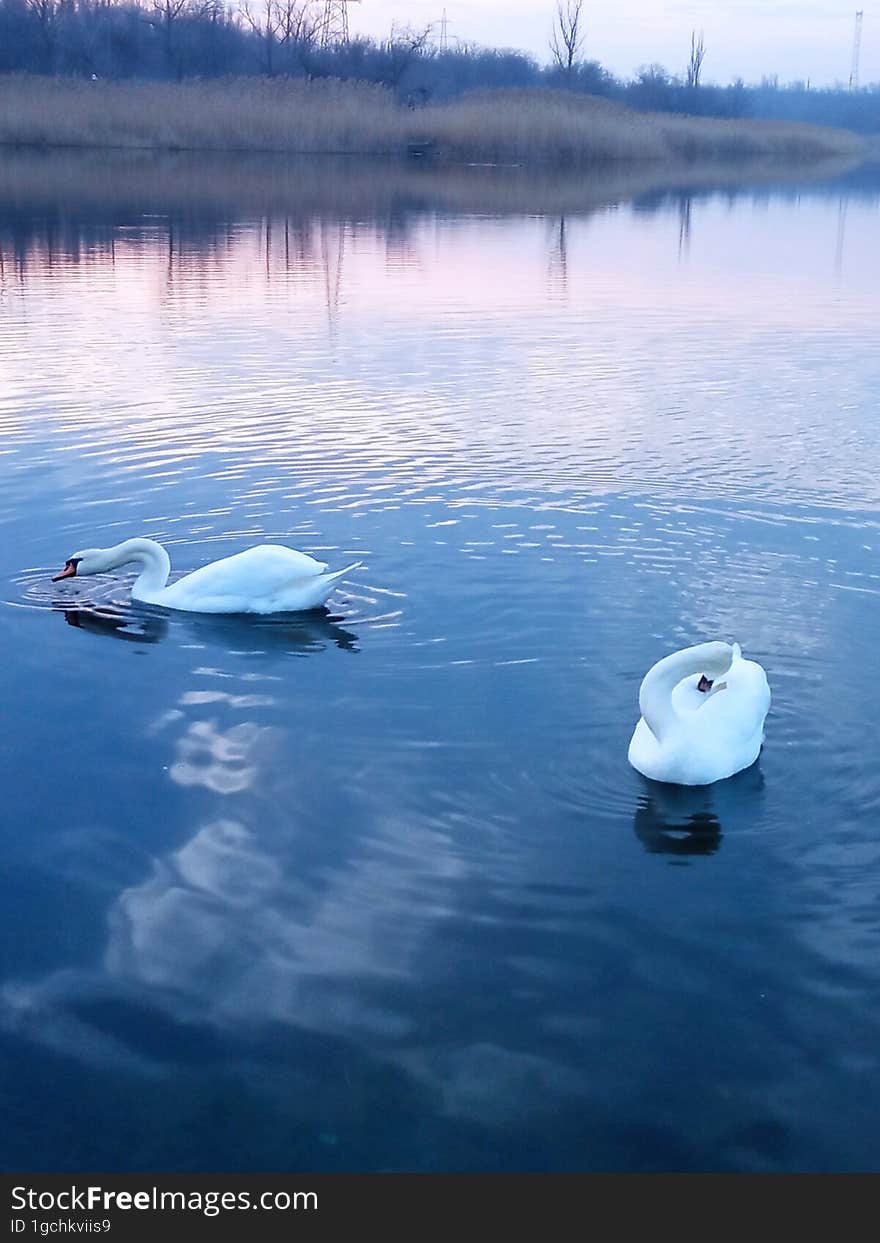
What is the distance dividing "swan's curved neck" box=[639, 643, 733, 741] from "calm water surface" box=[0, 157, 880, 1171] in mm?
270

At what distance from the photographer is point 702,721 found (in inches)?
213

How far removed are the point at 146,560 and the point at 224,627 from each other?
0.65m

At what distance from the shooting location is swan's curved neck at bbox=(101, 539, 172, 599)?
24.1 ft

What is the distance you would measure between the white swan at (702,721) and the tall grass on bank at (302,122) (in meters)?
36.1

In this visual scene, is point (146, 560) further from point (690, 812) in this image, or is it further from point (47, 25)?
point (47, 25)

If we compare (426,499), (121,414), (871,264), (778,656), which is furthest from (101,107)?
(778,656)

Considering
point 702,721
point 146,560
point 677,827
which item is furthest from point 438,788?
point 146,560

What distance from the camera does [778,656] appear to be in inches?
254

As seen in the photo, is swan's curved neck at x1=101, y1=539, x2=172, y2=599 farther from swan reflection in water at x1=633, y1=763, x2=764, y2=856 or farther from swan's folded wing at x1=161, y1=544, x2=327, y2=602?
swan reflection in water at x1=633, y1=763, x2=764, y2=856

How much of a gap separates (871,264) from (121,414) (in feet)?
50.8

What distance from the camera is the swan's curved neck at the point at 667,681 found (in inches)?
209

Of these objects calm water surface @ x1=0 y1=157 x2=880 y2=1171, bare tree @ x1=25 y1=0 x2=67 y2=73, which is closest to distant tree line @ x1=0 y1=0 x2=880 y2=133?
bare tree @ x1=25 y1=0 x2=67 y2=73

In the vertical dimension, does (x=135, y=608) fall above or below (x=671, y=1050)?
above

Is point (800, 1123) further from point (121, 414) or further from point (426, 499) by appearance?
point (121, 414)
